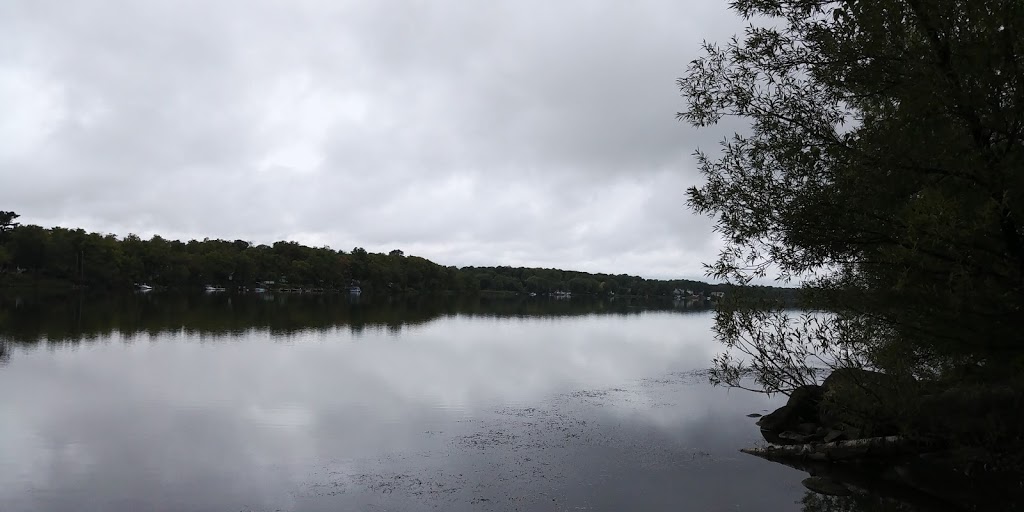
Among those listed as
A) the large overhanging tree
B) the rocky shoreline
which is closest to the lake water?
the rocky shoreline

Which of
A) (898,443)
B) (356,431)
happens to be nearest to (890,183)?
(898,443)

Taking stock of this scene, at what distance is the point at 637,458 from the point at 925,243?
15950mm

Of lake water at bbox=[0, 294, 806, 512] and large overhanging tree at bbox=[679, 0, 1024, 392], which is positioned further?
lake water at bbox=[0, 294, 806, 512]

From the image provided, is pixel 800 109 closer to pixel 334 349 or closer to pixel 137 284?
pixel 334 349

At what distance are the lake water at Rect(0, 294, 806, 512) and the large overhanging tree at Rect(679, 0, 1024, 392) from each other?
27.2 ft

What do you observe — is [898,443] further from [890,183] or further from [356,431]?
[356,431]

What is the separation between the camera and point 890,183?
9.28 m

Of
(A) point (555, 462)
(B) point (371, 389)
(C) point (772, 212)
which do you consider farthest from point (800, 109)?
(B) point (371, 389)

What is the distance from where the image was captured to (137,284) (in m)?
170

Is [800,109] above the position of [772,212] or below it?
above

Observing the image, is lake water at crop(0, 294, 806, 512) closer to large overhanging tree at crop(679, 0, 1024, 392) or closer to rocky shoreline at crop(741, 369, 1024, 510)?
rocky shoreline at crop(741, 369, 1024, 510)

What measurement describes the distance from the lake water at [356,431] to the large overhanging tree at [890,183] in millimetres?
8293

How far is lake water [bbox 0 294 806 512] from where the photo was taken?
1773cm

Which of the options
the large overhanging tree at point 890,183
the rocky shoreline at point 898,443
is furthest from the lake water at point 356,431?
the large overhanging tree at point 890,183
